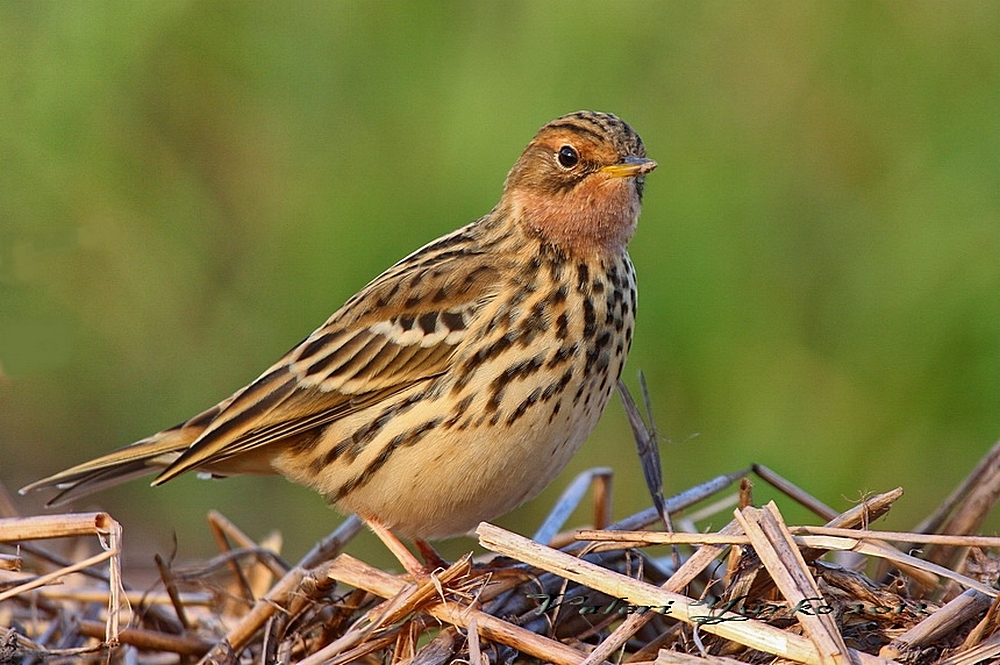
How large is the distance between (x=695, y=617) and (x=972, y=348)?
15.4 feet

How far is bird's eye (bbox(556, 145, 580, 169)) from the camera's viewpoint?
631cm

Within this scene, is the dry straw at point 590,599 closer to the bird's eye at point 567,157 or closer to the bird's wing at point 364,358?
the bird's wing at point 364,358

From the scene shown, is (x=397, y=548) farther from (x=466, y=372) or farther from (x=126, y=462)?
(x=126, y=462)

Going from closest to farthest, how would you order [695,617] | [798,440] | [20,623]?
[695,617] < [20,623] < [798,440]

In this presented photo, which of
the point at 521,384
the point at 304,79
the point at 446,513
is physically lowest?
the point at 446,513

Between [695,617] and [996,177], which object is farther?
[996,177]

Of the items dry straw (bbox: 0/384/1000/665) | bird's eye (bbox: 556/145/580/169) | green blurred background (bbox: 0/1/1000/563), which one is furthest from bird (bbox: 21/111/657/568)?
green blurred background (bbox: 0/1/1000/563)

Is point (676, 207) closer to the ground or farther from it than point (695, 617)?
farther from it

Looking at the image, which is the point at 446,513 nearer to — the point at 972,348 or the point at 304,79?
the point at 972,348

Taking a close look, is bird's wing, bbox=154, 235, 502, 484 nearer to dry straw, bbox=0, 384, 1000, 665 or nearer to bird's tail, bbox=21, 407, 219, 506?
bird's tail, bbox=21, 407, 219, 506

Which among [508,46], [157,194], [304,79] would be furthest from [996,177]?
[157,194]

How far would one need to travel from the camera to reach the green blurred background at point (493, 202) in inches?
355

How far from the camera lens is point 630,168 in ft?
20.1

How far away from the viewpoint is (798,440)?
872 centimetres
